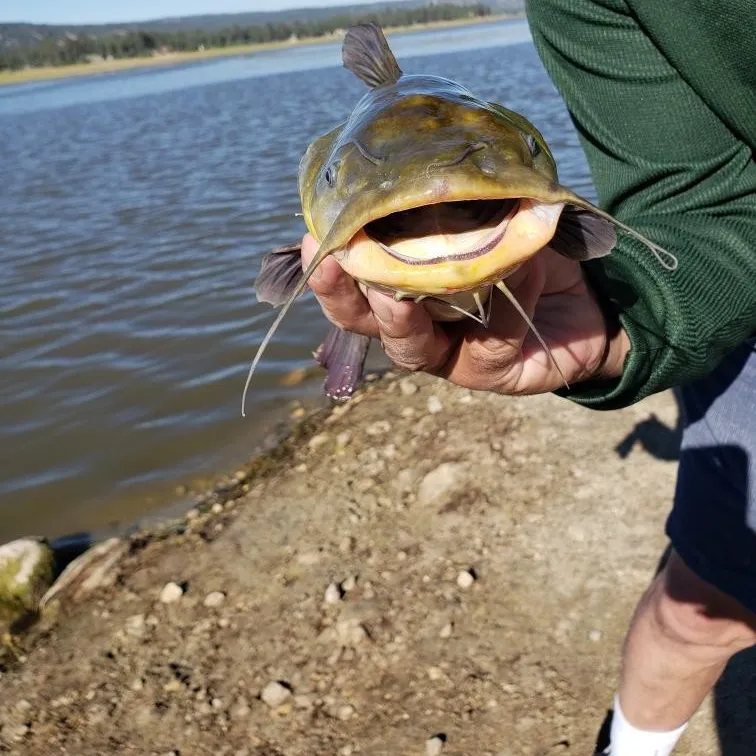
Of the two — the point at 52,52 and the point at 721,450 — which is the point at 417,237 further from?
the point at 52,52

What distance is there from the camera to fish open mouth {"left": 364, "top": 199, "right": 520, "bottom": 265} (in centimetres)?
95

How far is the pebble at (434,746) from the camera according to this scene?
229cm

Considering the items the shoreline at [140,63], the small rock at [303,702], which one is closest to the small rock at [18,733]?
the small rock at [303,702]

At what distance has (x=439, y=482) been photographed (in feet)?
10.6

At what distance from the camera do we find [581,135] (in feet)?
5.97

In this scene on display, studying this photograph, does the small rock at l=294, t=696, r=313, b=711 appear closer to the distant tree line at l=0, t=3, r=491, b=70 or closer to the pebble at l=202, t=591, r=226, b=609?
the pebble at l=202, t=591, r=226, b=609

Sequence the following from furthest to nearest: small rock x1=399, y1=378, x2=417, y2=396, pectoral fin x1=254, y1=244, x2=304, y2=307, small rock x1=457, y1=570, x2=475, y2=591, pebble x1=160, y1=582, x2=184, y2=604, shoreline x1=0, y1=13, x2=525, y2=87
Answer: shoreline x1=0, y1=13, x2=525, y2=87, small rock x1=399, y1=378, x2=417, y2=396, pebble x1=160, y1=582, x2=184, y2=604, small rock x1=457, y1=570, x2=475, y2=591, pectoral fin x1=254, y1=244, x2=304, y2=307

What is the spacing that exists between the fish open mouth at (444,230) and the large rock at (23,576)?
8.65ft

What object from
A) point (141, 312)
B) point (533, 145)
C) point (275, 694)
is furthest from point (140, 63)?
point (533, 145)

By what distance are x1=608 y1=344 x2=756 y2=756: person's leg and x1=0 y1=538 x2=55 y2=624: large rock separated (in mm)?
2205

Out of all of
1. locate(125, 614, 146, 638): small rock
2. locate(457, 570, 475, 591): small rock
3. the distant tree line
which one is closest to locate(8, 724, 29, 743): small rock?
locate(125, 614, 146, 638): small rock

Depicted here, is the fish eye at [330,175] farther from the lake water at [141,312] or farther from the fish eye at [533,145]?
the lake water at [141,312]

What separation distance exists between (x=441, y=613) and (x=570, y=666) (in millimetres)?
455

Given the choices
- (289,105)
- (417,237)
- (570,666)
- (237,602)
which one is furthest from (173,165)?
(417,237)
